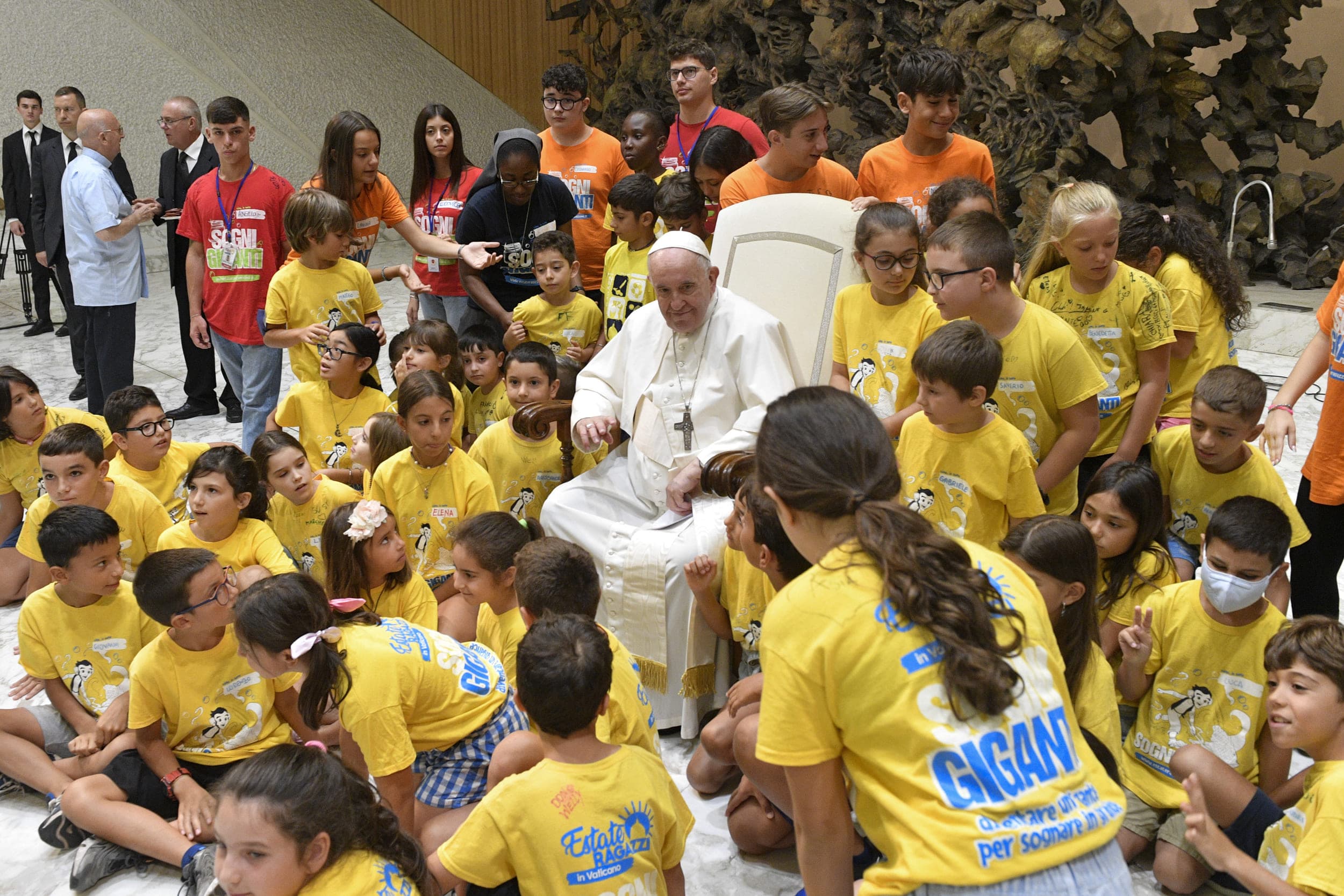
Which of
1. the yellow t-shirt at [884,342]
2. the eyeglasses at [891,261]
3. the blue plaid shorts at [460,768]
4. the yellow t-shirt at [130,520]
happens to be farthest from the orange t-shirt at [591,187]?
the blue plaid shorts at [460,768]

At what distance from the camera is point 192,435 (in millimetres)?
6324

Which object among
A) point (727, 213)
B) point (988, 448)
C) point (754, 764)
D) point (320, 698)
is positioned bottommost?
point (754, 764)

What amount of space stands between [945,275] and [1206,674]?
1.21 metres

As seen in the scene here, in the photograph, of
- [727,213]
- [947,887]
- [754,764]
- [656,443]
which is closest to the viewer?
[947,887]

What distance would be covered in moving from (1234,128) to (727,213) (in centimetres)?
506

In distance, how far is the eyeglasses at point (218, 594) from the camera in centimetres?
293

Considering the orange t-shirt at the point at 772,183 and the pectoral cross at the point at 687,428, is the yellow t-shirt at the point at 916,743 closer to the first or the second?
the pectoral cross at the point at 687,428

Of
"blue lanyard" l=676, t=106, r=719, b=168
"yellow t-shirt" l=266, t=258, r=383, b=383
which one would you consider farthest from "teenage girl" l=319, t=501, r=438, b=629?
"blue lanyard" l=676, t=106, r=719, b=168

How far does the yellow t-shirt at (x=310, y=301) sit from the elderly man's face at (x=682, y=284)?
1577 mm

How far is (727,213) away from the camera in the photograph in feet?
13.6

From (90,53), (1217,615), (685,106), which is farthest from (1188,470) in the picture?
(90,53)

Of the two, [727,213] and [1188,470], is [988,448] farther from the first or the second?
[727,213]

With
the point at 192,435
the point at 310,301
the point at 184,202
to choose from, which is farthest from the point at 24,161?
the point at 310,301

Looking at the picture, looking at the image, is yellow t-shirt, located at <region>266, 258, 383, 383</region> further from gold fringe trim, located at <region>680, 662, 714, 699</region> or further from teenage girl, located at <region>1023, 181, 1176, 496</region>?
teenage girl, located at <region>1023, 181, 1176, 496</region>
